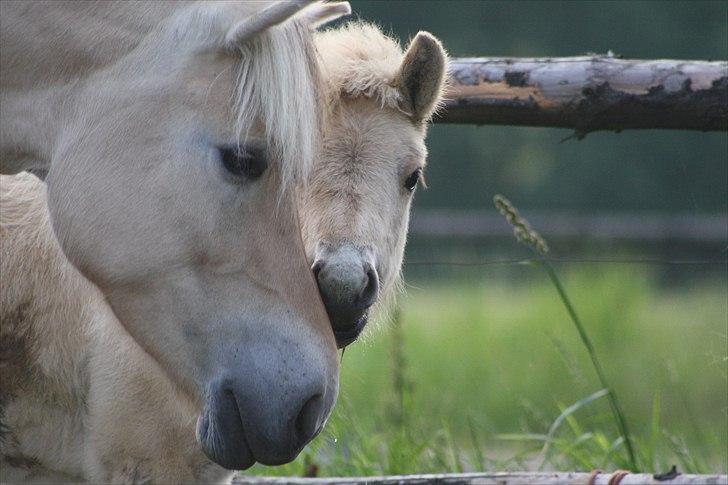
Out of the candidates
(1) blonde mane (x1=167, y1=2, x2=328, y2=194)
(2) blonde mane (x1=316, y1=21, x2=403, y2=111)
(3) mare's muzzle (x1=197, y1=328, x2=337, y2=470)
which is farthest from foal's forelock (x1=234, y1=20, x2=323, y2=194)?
(2) blonde mane (x1=316, y1=21, x2=403, y2=111)

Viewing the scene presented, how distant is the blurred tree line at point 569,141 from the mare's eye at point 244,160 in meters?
8.45

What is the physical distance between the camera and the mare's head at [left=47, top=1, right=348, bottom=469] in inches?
81.5

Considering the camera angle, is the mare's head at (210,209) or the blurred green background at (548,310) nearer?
the mare's head at (210,209)

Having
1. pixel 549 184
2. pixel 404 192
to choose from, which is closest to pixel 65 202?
pixel 404 192

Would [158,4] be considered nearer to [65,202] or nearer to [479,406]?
[65,202]

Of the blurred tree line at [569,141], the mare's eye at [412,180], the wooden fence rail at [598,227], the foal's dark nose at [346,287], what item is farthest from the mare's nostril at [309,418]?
the blurred tree line at [569,141]

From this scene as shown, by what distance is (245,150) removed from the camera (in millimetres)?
2100

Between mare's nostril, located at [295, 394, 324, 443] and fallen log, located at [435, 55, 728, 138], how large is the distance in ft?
5.31

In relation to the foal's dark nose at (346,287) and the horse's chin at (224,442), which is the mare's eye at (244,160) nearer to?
the horse's chin at (224,442)

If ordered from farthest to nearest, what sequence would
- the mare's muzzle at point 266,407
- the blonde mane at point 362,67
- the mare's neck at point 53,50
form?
1. the blonde mane at point 362,67
2. the mare's neck at point 53,50
3. the mare's muzzle at point 266,407

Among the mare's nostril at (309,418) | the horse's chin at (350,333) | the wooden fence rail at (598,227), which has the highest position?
the mare's nostril at (309,418)

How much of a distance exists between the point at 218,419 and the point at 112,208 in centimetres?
47

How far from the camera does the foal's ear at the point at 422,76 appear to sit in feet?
10.7

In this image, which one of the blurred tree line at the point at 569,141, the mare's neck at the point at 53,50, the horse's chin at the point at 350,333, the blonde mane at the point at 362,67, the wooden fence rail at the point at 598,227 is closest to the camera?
the mare's neck at the point at 53,50
